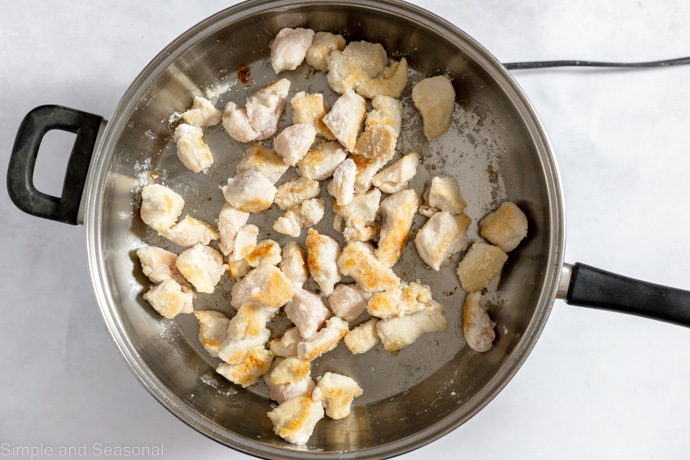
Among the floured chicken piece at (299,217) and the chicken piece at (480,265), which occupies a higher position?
the floured chicken piece at (299,217)

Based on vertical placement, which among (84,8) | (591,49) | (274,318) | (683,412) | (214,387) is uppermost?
(84,8)

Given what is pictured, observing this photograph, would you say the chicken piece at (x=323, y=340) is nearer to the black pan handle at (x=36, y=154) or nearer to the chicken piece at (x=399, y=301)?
the chicken piece at (x=399, y=301)

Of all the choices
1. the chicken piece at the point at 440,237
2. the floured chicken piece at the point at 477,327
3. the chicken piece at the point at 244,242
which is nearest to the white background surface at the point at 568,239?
the floured chicken piece at the point at 477,327

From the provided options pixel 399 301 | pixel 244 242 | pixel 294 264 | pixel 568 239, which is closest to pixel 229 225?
pixel 244 242

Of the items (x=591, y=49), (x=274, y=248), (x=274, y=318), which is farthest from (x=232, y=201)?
(x=591, y=49)

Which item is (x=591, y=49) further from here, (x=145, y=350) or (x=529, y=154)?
(x=145, y=350)
